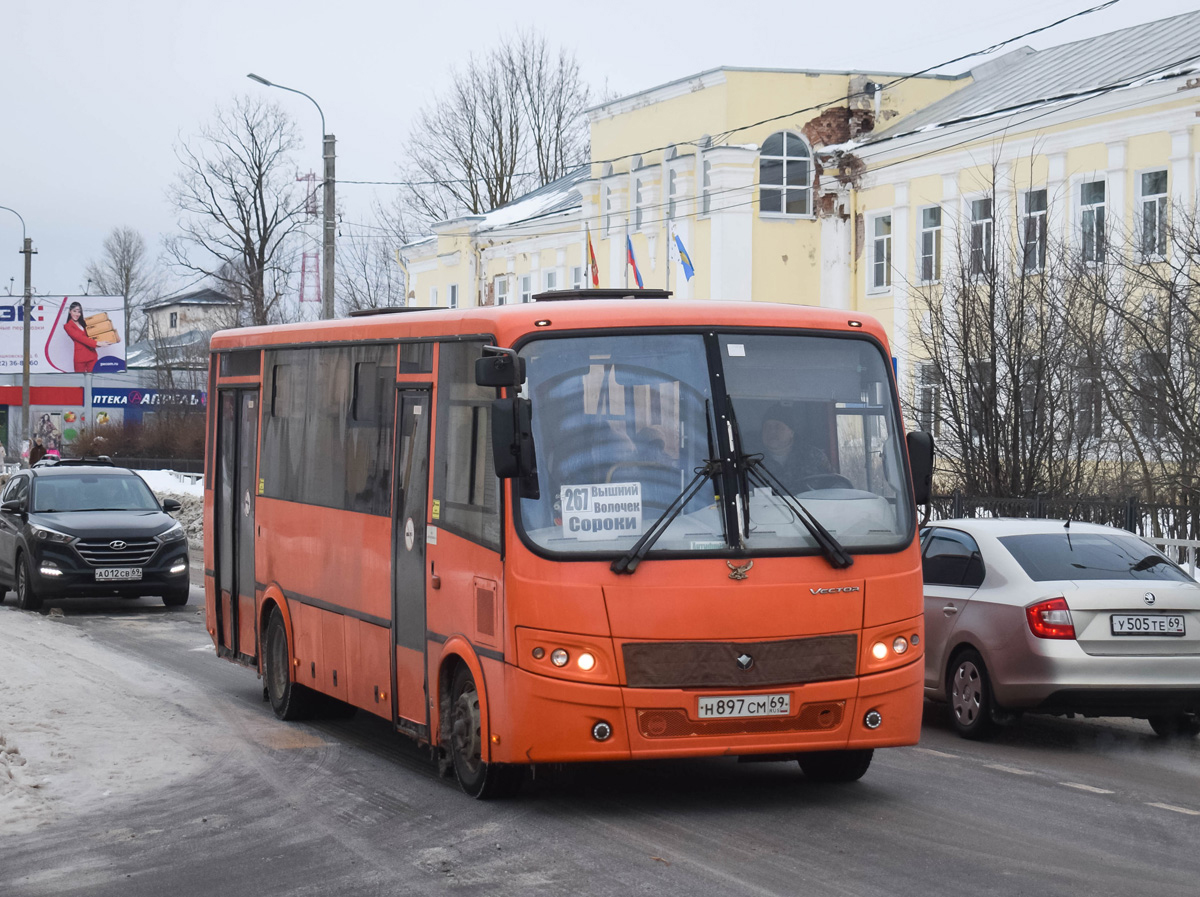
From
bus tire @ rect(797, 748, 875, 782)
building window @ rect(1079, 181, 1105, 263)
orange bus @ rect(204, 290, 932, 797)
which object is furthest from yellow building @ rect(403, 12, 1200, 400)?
orange bus @ rect(204, 290, 932, 797)

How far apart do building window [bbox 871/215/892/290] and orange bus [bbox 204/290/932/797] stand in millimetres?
32383

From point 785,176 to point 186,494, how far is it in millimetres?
16743

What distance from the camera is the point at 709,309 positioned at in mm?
8844

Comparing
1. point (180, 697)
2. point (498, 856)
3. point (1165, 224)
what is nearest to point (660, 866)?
point (498, 856)

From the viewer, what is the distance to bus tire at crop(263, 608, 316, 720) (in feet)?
39.0

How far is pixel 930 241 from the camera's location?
39281mm

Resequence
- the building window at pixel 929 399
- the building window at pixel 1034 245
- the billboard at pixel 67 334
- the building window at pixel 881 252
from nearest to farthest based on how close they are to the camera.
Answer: the building window at pixel 1034 245 → the building window at pixel 929 399 → the building window at pixel 881 252 → the billboard at pixel 67 334

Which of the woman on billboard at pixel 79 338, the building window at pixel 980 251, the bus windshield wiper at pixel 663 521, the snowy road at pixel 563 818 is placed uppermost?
the woman on billboard at pixel 79 338

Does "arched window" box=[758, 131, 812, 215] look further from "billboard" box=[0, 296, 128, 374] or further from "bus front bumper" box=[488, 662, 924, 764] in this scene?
"bus front bumper" box=[488, 662, 924, 764]

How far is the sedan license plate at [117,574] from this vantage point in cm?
2042

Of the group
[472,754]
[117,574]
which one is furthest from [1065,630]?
[117,574]

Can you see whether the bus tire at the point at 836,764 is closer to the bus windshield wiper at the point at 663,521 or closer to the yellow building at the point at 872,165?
the bus windshield wiper at the point at 663,521

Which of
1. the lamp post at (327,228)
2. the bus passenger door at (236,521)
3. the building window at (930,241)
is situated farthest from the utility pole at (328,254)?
the bus passenger door at (236,521)

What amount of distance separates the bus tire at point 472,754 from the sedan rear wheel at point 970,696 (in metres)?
3.82
